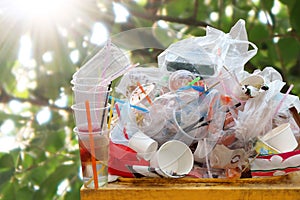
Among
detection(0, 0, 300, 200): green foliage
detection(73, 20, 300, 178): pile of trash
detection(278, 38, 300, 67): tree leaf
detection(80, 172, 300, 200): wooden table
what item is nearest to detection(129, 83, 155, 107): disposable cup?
detection(73, 20, 300, 178): pile of trash

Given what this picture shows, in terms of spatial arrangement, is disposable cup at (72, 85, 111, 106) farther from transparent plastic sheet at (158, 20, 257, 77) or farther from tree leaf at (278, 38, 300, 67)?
tree leaf at (278, 38, 300, 67)

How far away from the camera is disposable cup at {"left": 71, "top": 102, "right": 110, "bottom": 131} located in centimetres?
86

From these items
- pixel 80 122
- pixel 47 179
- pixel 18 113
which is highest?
pixel 80 122

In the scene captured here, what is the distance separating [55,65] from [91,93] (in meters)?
1.03

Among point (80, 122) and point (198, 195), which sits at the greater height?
point (80, 122)

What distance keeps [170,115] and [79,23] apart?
1.12 metres

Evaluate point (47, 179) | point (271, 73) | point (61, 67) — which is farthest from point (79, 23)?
point (271, 73)

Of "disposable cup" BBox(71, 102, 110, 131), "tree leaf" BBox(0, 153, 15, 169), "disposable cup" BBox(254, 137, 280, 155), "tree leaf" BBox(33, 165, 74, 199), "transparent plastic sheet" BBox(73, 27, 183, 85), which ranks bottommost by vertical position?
"tree leaf" BBox(33, 165, 74, 199)

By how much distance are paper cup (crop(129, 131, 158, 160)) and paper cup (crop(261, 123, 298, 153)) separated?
17cm

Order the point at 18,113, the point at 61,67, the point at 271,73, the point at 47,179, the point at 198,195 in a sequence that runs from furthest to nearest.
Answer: the point at 18,113, the point at 61,67, the point at 47,179, the point at 271,73, the point at 198,195

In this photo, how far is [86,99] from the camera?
88 centimetres

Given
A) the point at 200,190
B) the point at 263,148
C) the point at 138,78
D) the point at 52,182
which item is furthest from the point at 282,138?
the point at 52,182

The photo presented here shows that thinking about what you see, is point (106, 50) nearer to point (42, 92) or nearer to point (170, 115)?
point (170, 115)

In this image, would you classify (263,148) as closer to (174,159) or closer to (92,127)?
(174,159)
